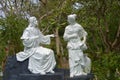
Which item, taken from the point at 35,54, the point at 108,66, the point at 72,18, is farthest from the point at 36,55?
the point at 108,66

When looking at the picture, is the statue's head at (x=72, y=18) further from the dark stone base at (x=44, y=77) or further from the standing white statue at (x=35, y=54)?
the dark stone base at (x=44, y=77)

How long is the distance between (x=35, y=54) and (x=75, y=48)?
1077 millimetres

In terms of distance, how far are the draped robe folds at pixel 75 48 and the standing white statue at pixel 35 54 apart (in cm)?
52

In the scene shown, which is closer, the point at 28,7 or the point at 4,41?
the point at 4,41

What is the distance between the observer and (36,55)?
10617 millimetres

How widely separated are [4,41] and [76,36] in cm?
531

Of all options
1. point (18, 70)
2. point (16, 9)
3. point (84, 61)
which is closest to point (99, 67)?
point (84, 61)

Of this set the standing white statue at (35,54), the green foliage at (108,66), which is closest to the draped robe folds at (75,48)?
the standing white statue at (35,54)

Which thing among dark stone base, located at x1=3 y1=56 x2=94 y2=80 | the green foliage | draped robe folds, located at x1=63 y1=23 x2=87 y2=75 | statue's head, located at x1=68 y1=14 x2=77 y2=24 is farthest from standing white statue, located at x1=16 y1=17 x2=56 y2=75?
the green foliage

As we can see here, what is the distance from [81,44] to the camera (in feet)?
35.2

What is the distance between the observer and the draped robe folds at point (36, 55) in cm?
1056

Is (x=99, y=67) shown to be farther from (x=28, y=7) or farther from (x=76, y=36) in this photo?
(x=28, y=7)

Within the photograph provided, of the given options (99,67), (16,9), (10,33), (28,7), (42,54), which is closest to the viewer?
(42,54)

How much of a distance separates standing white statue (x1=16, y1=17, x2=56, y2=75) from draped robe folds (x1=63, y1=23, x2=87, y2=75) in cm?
52
